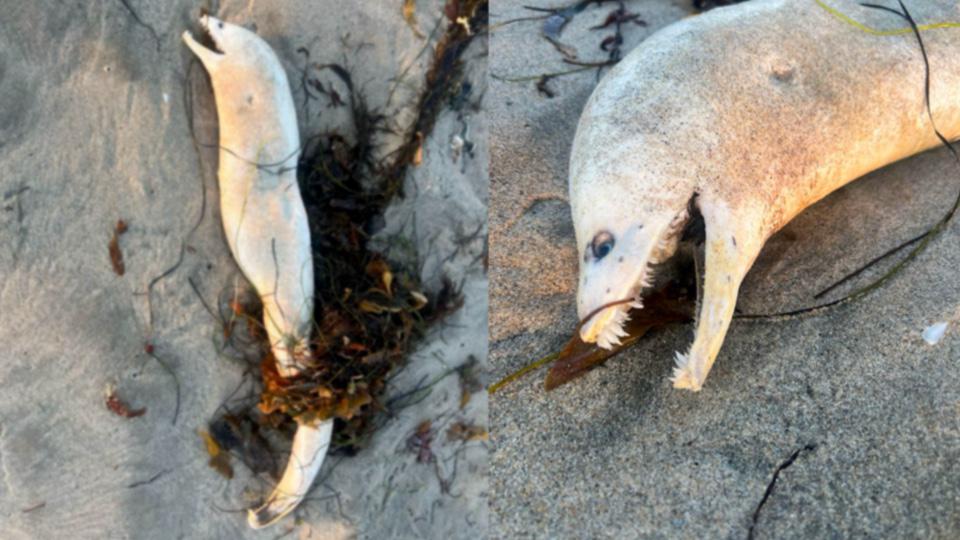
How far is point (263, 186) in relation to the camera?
353 centimetres

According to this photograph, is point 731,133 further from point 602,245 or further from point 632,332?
point 632,332

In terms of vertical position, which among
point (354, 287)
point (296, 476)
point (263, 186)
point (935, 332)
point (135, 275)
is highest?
point (263, 186)

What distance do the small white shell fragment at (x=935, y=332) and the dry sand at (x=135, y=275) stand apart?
6.99 feet

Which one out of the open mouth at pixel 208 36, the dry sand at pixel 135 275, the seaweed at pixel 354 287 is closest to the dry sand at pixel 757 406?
the seaweed at pixel 354 287

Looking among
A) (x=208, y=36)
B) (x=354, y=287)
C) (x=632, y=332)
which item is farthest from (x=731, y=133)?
(x=208, y=36)

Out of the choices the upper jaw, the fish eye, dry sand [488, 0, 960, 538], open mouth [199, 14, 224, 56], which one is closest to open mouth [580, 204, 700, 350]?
the upper jaw

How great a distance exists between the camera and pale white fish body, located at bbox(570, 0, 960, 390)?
267 centimetres

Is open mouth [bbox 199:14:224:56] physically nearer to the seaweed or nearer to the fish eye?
the seaweed

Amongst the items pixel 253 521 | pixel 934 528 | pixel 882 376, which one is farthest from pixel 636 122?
pixel 253 521

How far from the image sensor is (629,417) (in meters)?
2.87

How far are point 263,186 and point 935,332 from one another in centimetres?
289

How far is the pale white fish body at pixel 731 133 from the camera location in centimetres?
267

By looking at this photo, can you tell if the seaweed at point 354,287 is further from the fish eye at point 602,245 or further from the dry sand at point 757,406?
the fish eye at point 602,245

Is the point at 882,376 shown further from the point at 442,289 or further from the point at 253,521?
the point at 253,521
